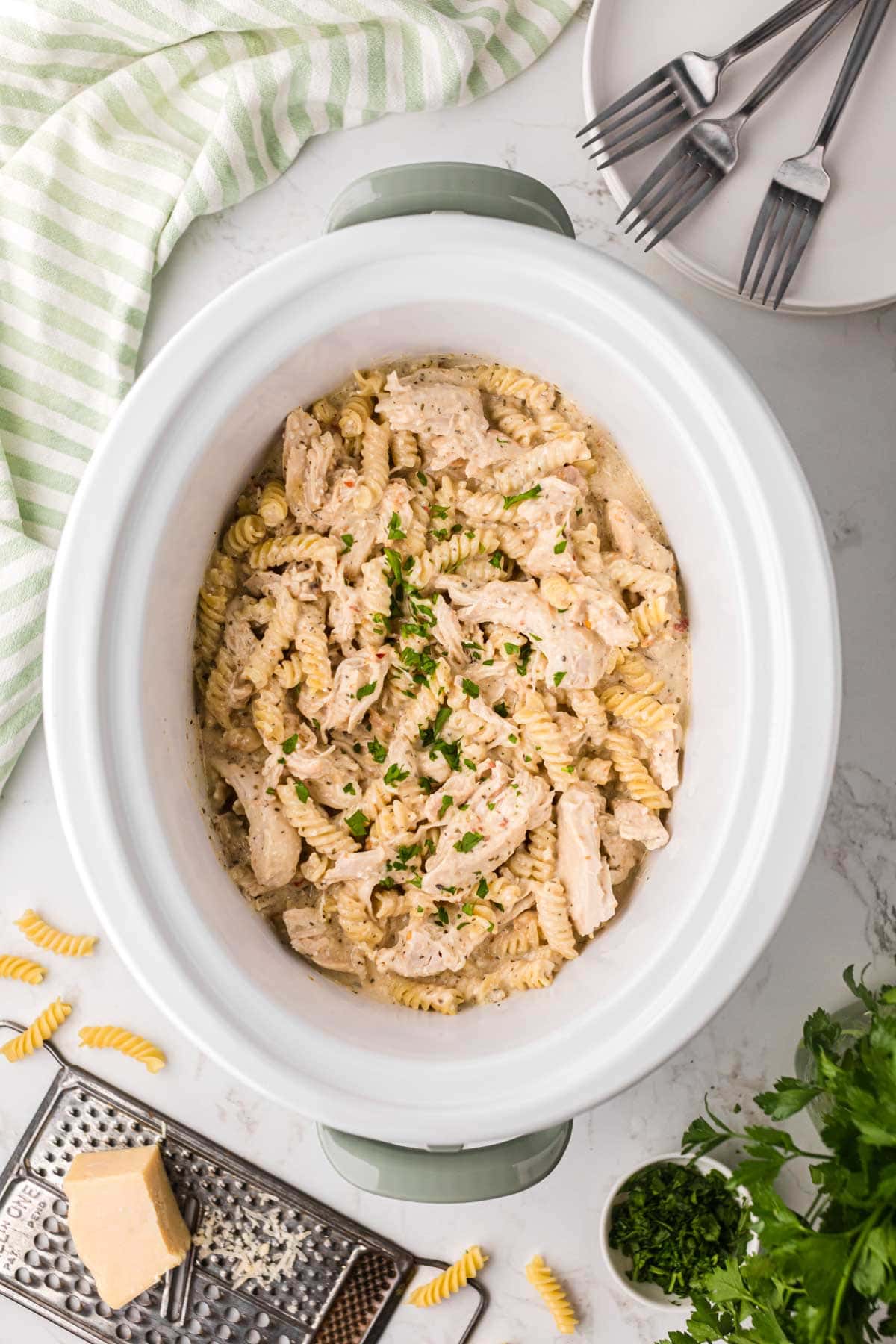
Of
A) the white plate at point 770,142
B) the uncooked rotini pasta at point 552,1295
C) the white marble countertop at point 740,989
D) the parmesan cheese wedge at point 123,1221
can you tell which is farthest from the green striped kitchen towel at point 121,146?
the uncooked rotini pasta at point 552,1295

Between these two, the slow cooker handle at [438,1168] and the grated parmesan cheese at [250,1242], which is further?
the grated parmesan cheese at [250,1242]

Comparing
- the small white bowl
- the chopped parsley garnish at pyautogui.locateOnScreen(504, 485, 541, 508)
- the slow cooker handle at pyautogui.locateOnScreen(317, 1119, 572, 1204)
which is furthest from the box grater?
the chopped parsley garnish at pyautogui.locateOnScreen(504, 485, 541, 508)

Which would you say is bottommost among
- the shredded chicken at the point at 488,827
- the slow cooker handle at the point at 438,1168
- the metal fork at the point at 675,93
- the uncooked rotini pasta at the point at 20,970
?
the uncooked rotini pasta at the point at 20,970

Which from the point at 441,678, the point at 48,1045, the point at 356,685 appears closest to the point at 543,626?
the point at 441,678

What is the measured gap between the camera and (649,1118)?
1.84 meters

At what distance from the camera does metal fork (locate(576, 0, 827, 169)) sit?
5.14 ft

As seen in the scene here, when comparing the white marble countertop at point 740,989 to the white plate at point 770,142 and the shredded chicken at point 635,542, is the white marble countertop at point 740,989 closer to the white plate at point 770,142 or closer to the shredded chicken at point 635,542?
the white plate at point 770,142

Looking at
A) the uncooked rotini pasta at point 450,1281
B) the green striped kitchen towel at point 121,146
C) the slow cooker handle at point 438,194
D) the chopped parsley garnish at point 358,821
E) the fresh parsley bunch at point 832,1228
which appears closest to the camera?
the fresh parsley bunch at point 832,1228

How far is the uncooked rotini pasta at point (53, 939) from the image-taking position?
183 centimetres

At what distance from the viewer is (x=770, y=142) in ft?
5.38

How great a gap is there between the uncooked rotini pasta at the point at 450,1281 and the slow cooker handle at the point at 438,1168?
1.36ft

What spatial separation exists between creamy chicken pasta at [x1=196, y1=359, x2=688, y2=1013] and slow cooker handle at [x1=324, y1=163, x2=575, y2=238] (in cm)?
21

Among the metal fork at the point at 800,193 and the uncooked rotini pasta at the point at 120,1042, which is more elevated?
the metal fork at the point at 800,193

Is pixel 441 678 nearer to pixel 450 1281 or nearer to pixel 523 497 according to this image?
pixel 523 497
